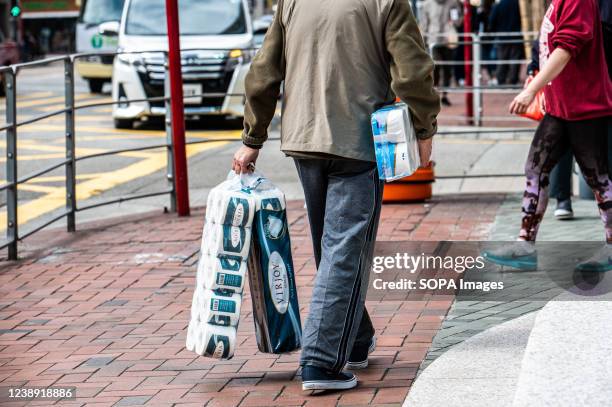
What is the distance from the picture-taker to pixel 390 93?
15.7ft

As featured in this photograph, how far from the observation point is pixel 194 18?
17.2m

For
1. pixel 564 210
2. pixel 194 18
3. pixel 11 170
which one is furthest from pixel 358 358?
pixel 194 18

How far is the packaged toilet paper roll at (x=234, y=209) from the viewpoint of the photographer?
4.82 metres

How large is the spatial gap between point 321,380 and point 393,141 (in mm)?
927

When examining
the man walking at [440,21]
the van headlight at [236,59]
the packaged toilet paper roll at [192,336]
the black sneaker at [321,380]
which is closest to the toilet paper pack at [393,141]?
the black sneaker at [321,380]

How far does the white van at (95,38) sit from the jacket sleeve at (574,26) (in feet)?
57.3

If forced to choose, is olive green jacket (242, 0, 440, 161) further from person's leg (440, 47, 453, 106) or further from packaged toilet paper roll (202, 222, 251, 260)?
person's leg (440, 47, 453, 106)

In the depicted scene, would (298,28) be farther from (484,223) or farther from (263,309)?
(484,223)

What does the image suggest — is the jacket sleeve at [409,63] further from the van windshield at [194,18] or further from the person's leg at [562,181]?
the van windshield at [194,18]

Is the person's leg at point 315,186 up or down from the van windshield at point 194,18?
down

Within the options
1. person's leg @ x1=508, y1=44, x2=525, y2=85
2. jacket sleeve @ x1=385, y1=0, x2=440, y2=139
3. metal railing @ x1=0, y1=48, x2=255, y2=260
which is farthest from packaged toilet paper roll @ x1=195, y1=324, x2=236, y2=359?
person's leg @ x1=508, y1=44, x2=525, y2=85

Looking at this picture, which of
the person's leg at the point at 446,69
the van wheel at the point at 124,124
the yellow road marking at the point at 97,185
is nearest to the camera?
the yellow road marking at the point at 97,185

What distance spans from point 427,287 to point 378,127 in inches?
85.6

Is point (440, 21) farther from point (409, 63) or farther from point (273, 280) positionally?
point (409, 63)
